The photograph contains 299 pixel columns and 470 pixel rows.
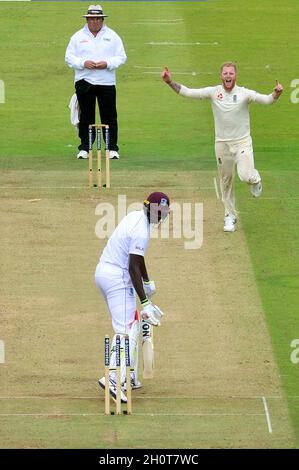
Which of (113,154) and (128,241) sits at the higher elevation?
(113,154)

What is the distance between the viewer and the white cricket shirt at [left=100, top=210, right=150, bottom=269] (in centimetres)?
1597

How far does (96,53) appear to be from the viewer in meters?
24.8

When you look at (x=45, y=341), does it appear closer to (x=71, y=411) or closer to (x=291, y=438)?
(x=71, y=411)

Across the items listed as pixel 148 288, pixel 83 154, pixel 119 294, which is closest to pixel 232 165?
pixel 83 154

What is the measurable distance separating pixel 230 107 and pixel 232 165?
0.80 m

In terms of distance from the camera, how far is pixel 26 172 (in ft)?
81.9

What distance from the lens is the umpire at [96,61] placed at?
81.5 ft

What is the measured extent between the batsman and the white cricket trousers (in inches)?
208

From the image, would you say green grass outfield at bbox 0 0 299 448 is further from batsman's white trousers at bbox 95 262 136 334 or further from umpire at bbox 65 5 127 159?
umpire at bbox 65 5 127 159

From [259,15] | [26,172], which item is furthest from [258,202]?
[259,15]

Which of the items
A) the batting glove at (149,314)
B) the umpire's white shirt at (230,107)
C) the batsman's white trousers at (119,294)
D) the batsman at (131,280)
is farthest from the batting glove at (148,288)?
the umpire's white shirt at (230,107)

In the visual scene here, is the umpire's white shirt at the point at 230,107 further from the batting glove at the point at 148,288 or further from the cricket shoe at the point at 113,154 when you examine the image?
the batting glove at the point at 148,288

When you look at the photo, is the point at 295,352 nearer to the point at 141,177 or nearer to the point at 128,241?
the point at 128,241
